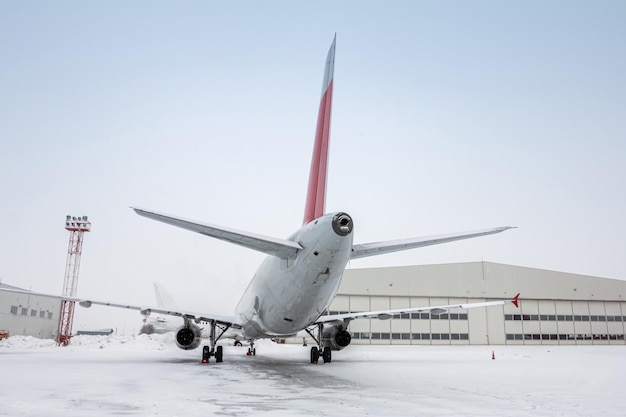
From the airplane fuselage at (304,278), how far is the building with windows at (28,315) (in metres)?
36.2

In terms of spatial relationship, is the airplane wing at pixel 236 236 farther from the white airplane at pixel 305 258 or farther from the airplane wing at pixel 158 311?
the airplane wing at pixel 158 311

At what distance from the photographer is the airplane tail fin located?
13.3 meters

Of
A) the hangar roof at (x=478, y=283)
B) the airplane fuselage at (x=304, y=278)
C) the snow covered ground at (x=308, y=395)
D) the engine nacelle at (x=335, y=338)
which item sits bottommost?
the snow covered ground at (x=308, y=395)

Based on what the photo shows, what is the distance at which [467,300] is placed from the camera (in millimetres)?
47438

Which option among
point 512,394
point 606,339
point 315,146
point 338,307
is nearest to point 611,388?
point 512,394

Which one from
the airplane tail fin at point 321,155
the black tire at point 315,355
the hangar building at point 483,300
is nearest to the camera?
the airplane tail fin at point 321,155

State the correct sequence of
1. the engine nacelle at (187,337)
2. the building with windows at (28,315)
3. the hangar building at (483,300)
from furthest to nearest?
1. the hangar building at (483,300)
2. the building with windows at (28,315)
3. the engine nacelle at (187,337)

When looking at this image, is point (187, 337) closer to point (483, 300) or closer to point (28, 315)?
point (28, 315)

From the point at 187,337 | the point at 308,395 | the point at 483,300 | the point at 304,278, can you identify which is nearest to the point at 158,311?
the point at 187,337

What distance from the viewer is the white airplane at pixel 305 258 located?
1016 cm

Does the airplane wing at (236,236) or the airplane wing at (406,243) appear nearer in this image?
the airplane wing at (236,236)

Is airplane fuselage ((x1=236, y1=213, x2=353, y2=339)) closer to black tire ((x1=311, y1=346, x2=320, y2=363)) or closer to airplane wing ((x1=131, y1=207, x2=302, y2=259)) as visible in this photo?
airplane wing ((x1=131, y1=207, x2=302, y2=259))

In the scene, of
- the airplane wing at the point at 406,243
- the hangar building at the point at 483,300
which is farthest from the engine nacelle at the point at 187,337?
the hangar building at the point at 483,300

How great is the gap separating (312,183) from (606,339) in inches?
1869
